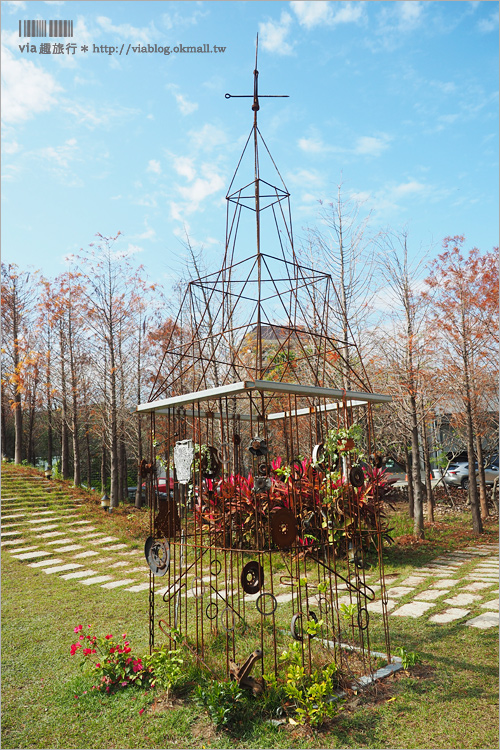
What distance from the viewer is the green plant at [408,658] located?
11.2 ft

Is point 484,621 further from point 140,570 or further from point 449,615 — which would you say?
point 140,570

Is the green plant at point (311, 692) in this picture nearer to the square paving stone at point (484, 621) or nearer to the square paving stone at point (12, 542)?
the square paving stone at point (484, 621)

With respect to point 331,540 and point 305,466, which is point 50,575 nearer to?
point 305,466

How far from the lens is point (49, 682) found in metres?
3.52

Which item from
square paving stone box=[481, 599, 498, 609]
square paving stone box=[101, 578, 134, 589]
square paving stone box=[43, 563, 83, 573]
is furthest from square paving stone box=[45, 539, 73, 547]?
square paving stone box=[481, 599, 498, 609]

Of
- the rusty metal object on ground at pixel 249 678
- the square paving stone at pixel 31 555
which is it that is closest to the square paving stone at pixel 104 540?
the square paving stone at pixel 31 555

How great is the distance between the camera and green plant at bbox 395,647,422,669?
3.43 meters

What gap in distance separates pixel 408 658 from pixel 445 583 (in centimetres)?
247

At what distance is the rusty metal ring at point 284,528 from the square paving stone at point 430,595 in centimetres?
286

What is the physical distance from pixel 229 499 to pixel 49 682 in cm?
285

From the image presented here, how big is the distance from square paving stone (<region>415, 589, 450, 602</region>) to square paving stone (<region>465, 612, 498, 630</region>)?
0.59 metres

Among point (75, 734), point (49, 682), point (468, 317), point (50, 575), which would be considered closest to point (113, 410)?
point (50, 575)

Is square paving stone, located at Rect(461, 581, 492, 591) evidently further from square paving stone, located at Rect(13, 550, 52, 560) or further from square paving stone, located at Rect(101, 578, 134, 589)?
square paving stone, located at Rect(13, 550, 52, 560)

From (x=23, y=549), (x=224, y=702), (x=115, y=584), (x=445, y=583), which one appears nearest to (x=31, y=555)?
(x=23, y=549)
